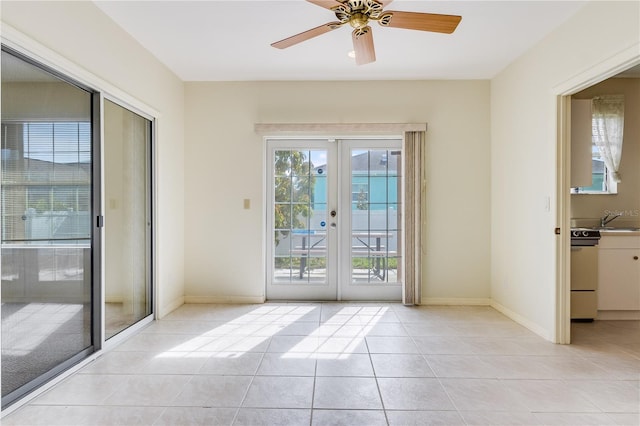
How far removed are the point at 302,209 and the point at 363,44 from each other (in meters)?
2.07

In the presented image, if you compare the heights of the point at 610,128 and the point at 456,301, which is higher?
the point at 610,128

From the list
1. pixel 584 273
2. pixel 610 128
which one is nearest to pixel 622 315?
pixel 584 273

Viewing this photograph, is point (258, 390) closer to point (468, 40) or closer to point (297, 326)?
point (297, 326)

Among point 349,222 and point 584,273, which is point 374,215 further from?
point 584,273

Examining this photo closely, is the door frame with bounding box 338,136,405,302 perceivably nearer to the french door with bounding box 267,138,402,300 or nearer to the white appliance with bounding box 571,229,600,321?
the french door with bounding box 267,138,402,300

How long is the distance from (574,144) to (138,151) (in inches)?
163

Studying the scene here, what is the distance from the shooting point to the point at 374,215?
4.04 m

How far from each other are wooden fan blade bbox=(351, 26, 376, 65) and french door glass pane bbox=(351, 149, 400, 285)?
145cm

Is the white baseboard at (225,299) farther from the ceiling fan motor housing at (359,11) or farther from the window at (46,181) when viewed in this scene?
the ceiling fan motor housing at (359,11)

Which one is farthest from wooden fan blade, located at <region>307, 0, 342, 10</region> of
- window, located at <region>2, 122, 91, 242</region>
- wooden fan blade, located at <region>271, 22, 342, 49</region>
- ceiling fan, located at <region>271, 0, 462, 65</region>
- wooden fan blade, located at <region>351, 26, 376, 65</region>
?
window, located at <region>2, 122, 91, 242</region>

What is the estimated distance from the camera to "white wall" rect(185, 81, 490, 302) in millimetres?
3902

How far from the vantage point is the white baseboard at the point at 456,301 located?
12.8ft

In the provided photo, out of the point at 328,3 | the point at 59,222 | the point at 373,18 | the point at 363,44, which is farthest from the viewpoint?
the point at 363,44

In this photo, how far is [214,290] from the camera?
396cm
